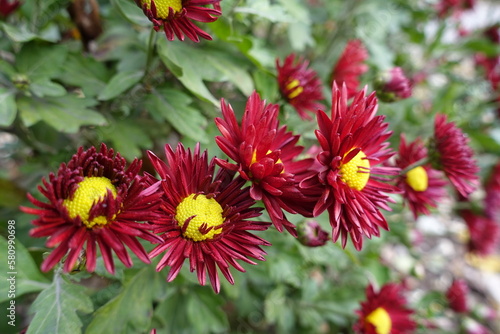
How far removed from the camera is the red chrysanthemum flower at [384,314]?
94cm

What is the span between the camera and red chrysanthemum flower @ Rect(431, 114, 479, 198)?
78 centimetres

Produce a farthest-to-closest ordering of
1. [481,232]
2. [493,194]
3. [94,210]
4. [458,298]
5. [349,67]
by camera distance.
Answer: [481,232]
[493,194]
[458,298]
[349,67]
[94,210]

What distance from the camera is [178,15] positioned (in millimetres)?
→ 622

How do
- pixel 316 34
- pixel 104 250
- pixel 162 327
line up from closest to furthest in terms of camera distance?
pixel 104 250 → pixel 162 327 → pixel 316 34

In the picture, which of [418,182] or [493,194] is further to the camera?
[493,194]

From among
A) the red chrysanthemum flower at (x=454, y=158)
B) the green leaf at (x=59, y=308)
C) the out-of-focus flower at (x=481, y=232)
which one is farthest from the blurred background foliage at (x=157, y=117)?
the out-of-focus flower at (x=481, y=232)

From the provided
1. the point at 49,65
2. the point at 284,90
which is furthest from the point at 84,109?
the point at 284,90

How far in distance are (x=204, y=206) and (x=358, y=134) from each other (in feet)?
0.79

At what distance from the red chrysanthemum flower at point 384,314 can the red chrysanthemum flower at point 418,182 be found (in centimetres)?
25

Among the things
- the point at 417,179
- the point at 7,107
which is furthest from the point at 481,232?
the point at 7,107

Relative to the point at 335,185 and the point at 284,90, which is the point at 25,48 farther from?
the point at 335,185

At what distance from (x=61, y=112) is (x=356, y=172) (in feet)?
1.94

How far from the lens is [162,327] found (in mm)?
999

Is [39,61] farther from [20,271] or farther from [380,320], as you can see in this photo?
[380,320]
